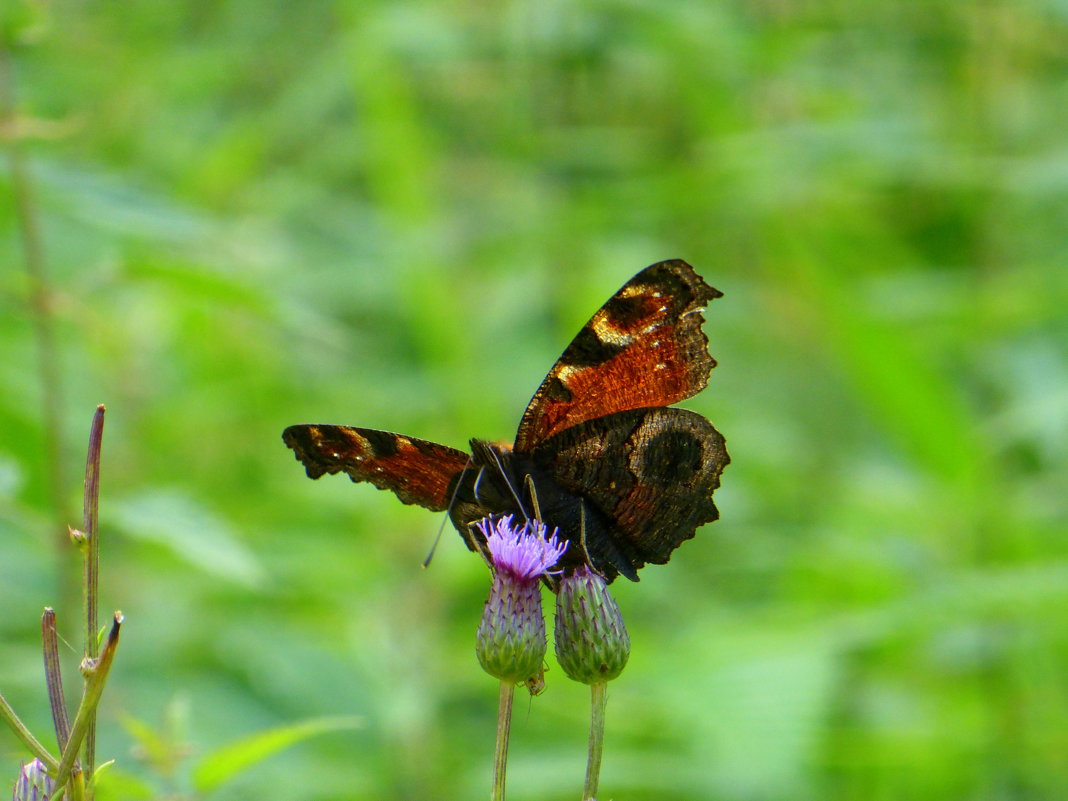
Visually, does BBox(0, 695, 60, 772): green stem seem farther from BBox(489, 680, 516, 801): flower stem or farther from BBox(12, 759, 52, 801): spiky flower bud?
BBox(489, 680, 516, 801): flower stem

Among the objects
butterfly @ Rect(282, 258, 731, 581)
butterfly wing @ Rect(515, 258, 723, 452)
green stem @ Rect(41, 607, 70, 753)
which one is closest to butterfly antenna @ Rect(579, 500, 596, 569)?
butterfly @ Rect(282, 258, 731, 581)

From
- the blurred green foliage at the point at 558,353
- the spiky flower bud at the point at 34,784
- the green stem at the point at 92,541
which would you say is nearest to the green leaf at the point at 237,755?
the blurred green foliage at the point at 558,353

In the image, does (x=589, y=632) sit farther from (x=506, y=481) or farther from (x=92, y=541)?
(x=92, y=541)

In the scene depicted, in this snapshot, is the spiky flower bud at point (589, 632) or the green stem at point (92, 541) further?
the spiky flower bud at point (589, 632)

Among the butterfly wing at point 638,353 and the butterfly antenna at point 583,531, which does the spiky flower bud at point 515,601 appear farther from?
the butterfly wing at point 638,353

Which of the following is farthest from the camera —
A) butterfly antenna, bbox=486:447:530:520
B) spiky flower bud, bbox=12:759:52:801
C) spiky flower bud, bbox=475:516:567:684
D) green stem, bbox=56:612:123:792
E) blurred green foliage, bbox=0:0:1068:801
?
blurred green foliage, bbox=0:0:1068:801

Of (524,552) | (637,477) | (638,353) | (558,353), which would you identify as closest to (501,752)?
(524,552)

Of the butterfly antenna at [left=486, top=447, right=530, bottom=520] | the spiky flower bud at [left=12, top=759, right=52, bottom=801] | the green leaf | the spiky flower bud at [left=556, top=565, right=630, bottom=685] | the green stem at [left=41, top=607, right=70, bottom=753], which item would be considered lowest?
the spiky flower bud at [left=12, top=759, right=52, bottom=801]
